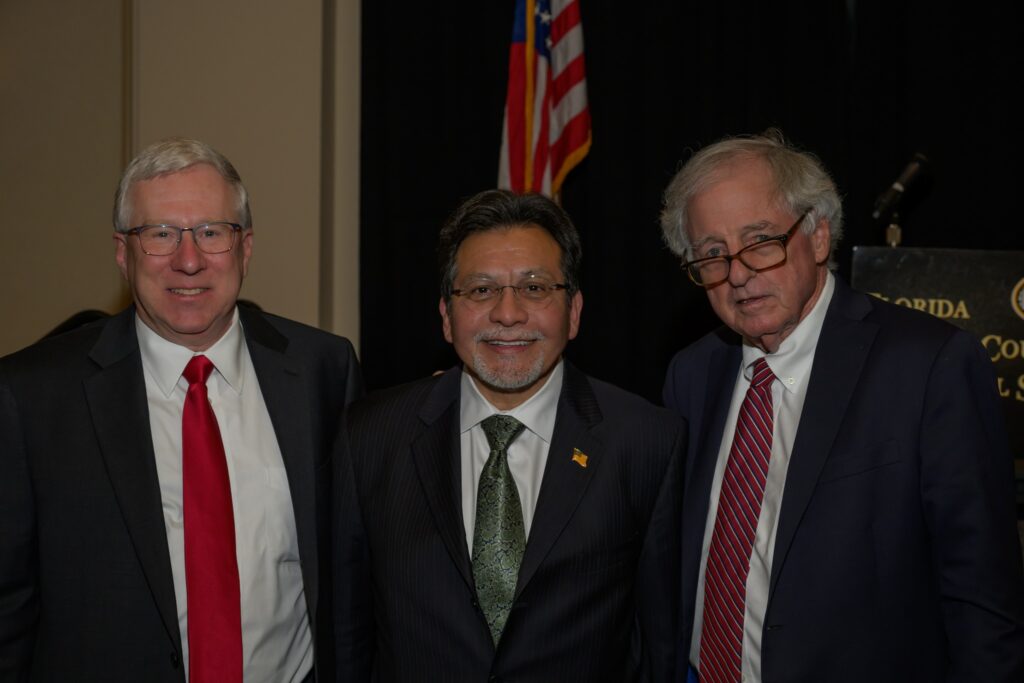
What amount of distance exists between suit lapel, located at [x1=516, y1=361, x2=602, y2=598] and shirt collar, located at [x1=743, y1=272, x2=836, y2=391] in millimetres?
432

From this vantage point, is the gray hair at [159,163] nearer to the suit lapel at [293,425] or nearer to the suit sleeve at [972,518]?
the suit lapel at [293,425]

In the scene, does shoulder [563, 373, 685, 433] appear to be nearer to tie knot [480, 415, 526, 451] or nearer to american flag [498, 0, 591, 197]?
tie knot [480, 415, 526, 451]

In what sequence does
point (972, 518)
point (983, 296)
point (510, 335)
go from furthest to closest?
point (983, 296), point (510, 335), point (972, 518)

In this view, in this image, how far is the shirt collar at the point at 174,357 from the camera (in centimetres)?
200

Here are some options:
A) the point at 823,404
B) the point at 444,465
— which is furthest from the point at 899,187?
the point at 444,465

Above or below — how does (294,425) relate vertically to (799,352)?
below

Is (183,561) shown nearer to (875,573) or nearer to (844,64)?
(875,573)

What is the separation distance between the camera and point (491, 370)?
1.97 metres

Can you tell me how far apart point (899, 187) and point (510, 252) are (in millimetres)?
2810

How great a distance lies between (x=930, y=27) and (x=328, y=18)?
10.3 ft

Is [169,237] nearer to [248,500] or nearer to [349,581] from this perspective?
[248,500]

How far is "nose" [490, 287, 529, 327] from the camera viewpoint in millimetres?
1957

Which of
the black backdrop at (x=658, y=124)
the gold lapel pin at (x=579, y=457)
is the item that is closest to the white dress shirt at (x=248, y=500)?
the gold lapel pin at (x=579, y=457)

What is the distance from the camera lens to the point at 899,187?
411 cm
